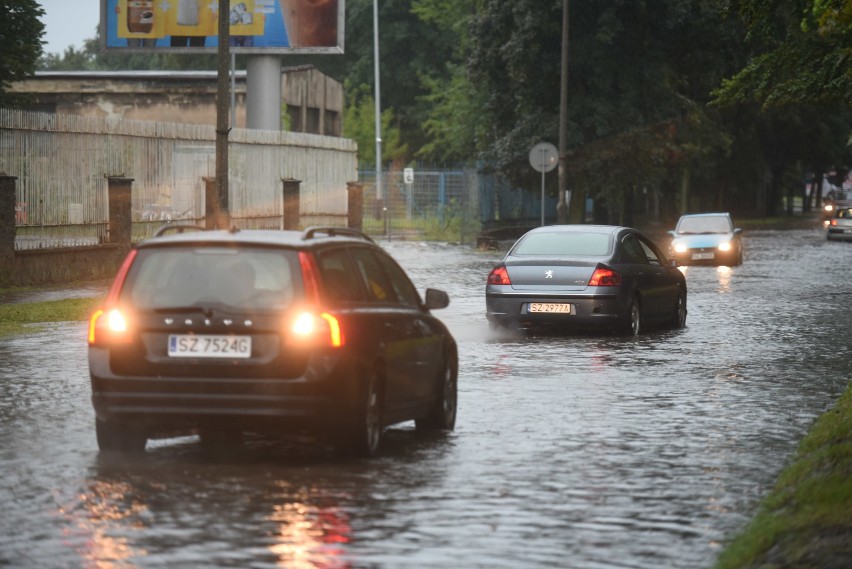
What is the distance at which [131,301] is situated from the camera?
34.3 ft

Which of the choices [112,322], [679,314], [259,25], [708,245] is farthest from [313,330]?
[259,25]

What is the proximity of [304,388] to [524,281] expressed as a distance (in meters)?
10.9

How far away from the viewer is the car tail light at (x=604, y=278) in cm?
2059

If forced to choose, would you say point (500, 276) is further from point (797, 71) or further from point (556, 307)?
point (797, 71)

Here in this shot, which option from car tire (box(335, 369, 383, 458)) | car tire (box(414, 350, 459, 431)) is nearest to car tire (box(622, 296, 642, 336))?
car tire (box(414, 350, 459, 431))

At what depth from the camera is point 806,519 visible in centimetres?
811

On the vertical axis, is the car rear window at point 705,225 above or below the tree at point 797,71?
below

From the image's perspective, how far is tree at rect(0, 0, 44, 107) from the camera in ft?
134

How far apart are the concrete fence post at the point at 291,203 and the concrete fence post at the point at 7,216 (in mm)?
15789

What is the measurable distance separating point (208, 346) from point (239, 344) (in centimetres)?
18

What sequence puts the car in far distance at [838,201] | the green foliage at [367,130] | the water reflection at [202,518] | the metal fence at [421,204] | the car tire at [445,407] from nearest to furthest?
the water reflection at [202,518]
the car tire at [445,407]
the metal fence at [421,204]
the car in far distance at [838,201]
the green foliage at [367,130]

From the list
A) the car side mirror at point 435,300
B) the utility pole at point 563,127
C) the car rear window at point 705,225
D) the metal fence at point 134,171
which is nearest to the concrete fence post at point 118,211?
the metal fence at point 134,171

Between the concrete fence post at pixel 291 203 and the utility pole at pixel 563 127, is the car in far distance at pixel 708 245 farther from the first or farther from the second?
the utility pole at pixel 563 127

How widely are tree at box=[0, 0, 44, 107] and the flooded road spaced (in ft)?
79.9
